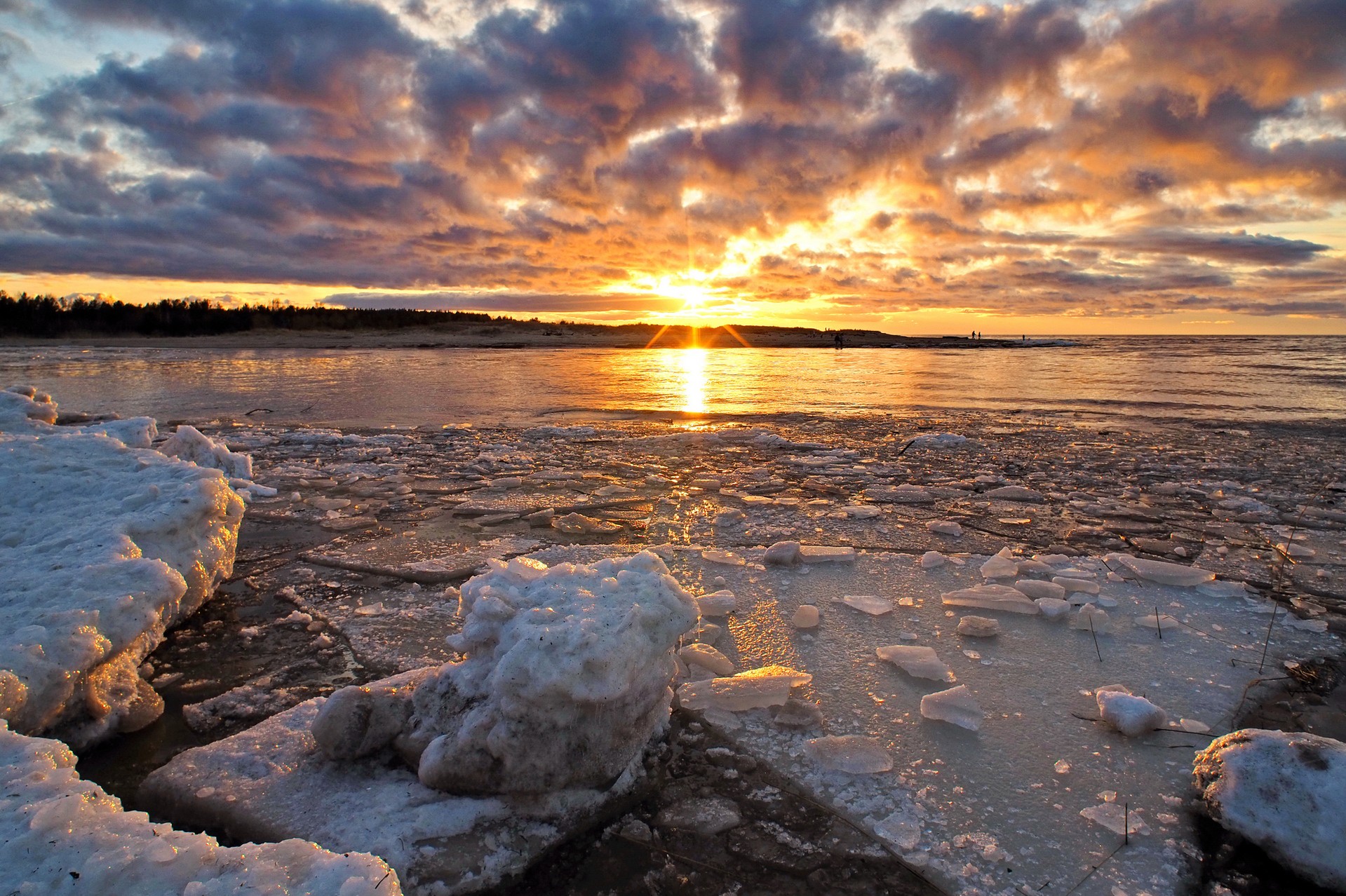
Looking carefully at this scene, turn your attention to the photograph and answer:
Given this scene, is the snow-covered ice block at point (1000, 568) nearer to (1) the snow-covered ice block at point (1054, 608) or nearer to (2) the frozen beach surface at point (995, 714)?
(2) the frozen beach surface at point (995, 714)

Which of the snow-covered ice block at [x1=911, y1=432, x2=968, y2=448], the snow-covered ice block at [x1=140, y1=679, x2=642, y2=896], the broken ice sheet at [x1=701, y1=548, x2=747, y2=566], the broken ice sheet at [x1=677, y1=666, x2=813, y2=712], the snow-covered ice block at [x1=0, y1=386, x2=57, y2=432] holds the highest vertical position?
the snow-covered ice block at [x1=0, y1=386, x2=57, y2=432]

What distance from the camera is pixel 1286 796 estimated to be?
4.84ft

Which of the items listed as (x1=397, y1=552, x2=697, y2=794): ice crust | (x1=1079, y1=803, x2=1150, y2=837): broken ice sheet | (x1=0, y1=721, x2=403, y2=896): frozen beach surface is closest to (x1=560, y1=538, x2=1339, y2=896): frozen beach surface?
(x1=1079, y1=803, x2=1150, y2=837): broken ice sheet

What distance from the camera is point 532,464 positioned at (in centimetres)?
575

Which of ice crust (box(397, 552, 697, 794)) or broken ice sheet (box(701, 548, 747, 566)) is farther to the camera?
broken ice sheet (box(701, 548, 747, 566))

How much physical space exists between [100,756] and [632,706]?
1414 mm

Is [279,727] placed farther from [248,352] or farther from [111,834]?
[248,352]

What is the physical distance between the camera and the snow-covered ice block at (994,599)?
273 centimetres

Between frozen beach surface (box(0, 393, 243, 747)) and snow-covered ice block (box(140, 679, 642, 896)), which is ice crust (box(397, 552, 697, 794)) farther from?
frozen beach surface (box(0, 393, 243, 747))

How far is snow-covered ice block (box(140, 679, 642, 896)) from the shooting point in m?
1.42

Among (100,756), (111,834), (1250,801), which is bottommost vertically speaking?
(100,756)

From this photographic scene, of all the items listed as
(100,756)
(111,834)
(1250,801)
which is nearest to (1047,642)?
(1250,801)

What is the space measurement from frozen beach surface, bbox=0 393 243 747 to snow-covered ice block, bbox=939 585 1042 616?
9.34 feet

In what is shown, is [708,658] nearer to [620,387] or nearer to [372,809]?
[372,809]
